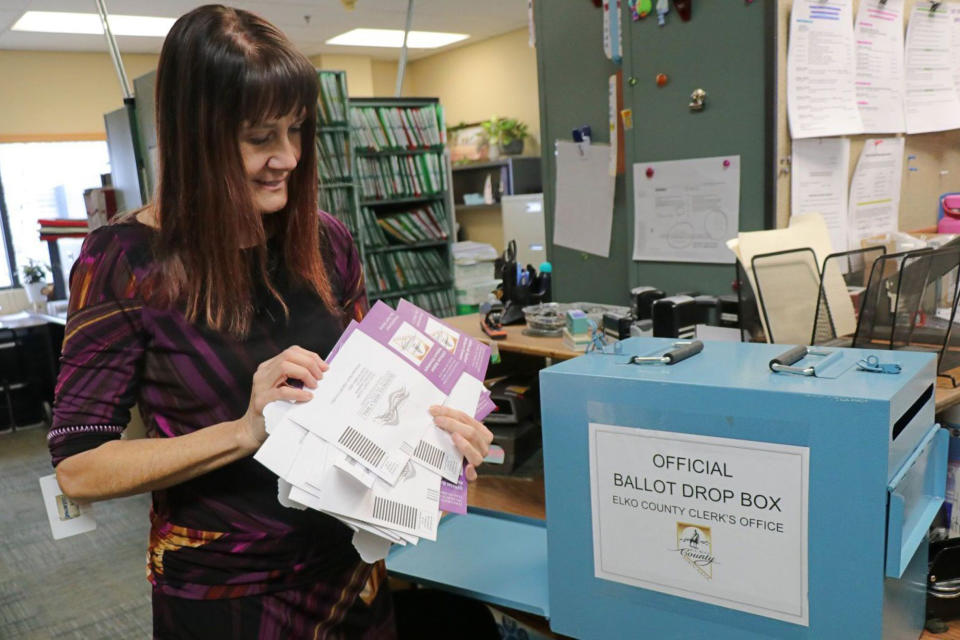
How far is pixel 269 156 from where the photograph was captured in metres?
0.95

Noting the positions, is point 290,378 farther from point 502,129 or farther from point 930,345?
point 502,129

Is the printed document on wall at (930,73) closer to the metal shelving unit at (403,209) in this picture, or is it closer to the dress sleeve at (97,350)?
the dress sleeve at (97,350)

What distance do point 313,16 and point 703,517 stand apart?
20.0 ft

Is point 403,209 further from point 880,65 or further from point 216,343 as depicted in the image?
point 216,343

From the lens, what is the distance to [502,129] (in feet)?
22.6

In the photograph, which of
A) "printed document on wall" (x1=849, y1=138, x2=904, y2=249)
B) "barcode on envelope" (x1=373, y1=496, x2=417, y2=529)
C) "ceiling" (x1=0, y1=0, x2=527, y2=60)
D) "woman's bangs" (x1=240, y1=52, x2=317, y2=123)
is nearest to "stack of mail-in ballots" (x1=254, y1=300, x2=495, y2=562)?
"barcode on envelope" (x1=373, y1=496, x2=417, y2=529)

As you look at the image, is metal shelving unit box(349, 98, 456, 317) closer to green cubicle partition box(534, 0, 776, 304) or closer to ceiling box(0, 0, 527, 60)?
ceiling box(0, 0, 527, 60)

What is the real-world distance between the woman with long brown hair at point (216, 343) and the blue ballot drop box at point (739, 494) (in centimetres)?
18

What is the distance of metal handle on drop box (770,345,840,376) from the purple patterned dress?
609mm

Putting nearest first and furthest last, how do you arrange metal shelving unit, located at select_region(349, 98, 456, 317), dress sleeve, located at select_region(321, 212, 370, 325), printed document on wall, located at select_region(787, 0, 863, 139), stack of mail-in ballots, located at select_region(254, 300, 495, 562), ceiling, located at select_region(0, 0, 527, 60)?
stack of mail-in ballots, located at select_region(254, 300, 495, 562) → dress sleeve, located at select_region(321, 212, 370, 325) → printed document on wall, located at select_region(787, 0, 863, 139) → metal shelving unit, located at select_region(349, 98, 456, 317) → ceiling, located at select_region(0, 0, 527, 60)

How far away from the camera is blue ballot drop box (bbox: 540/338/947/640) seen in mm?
835

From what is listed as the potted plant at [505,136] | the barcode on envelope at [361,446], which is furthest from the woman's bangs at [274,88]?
the potted plant at [505,136]

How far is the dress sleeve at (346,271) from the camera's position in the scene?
113 cm

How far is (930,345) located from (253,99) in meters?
1.20
